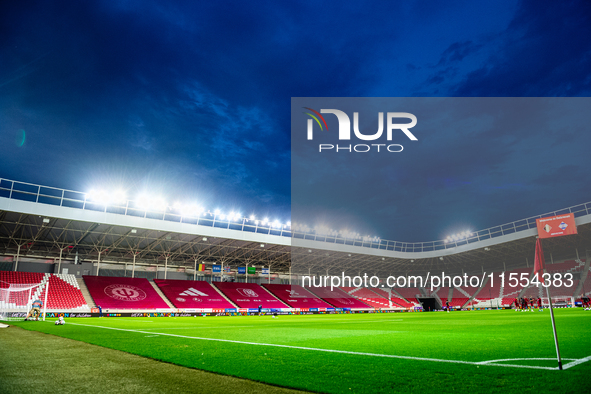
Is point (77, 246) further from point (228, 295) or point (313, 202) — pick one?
point (313, 202)

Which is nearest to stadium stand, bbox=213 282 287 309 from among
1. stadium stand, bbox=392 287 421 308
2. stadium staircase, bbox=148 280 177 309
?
stadium staircase, bbox=148 280 177 309

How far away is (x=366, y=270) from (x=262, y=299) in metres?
24.1

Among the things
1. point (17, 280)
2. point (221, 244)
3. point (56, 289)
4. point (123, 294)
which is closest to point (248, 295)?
point (221, 244)

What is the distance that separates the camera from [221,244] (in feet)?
138

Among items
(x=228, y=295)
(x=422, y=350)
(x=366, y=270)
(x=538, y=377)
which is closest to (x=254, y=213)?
(x=228, y=295)

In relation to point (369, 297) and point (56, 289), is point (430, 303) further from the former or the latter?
point (56, 289)

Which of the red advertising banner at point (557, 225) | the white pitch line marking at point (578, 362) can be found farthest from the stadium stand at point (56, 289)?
the red advertising banner at point (557, 225)

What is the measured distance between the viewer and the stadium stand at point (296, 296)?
157ft

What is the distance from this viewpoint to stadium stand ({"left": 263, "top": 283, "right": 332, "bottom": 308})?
4771 centimetres

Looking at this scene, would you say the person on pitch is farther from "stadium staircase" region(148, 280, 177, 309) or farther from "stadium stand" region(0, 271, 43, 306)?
"stadium staircase" region(148, 280, 177, 309)

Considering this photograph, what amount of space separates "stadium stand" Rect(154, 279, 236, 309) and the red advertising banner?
3657cm

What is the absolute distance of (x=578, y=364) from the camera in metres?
4.83

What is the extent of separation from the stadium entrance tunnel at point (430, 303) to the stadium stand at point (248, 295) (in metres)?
29.0

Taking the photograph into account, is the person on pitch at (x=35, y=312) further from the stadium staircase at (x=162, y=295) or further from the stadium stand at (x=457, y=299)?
the stadium stand at (x=457, y=299)
